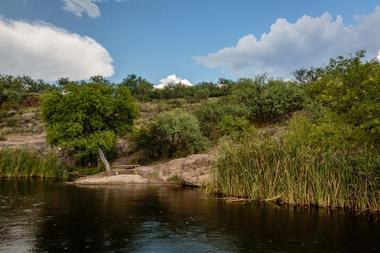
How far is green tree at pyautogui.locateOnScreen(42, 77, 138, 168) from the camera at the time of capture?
4238cm

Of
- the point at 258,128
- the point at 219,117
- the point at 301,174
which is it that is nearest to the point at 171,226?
the point at 301,174

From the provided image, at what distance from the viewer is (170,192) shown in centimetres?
3142

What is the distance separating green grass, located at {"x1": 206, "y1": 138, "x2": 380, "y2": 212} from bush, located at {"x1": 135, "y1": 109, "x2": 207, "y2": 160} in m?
18.1

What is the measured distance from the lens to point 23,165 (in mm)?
42531

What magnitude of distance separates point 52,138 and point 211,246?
30.8m

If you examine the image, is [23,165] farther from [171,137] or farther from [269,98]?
[269,98]

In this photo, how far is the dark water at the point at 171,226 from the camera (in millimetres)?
15453

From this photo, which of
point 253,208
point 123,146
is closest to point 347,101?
point 253,208

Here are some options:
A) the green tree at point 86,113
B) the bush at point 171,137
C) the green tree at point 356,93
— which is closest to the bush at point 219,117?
the bush at point 171,137

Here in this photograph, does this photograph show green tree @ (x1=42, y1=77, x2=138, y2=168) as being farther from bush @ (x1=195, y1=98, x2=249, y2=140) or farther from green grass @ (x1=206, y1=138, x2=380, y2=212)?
green grass @ (x1=206, y1=138, x2=380, y2=212)

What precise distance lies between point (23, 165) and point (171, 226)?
28502 millimetres

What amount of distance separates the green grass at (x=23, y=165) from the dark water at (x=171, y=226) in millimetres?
15424

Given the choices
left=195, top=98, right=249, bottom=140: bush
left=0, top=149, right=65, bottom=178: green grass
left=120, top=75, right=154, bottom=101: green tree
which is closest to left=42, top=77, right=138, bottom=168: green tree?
left=0, top=149, right=65, bottom=178: green grass

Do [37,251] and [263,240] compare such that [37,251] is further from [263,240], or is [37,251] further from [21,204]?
[21,204]
